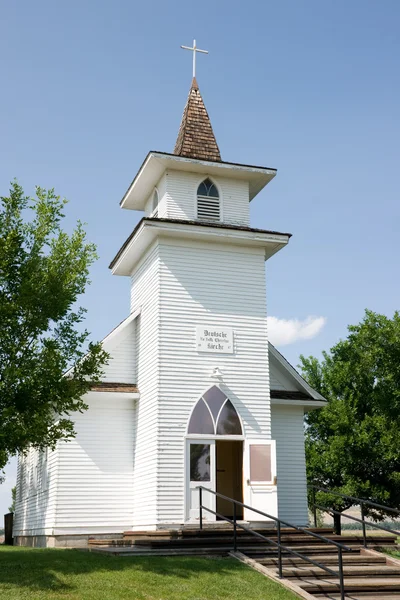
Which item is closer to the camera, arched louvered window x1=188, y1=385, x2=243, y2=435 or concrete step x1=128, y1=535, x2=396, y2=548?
concrete step x1=128, y1=535, x2=396, y2=548

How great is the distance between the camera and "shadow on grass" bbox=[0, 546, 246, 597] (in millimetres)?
11031

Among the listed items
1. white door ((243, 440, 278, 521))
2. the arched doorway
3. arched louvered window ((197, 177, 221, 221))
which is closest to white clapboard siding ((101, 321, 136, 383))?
the arched doorway

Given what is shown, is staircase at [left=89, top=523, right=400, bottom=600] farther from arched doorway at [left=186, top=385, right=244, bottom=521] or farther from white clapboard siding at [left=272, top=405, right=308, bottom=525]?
white clapboard siding at [left=272, top=405, right=308, bottom=525]

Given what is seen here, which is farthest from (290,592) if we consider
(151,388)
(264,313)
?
(264,313)

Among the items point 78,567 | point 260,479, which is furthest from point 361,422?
point 78,567

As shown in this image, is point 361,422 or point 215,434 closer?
point 215,434

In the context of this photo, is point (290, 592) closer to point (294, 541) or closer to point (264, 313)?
point (294, 541)

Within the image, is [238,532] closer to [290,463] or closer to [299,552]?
[299,552]

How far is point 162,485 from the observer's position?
16969mm

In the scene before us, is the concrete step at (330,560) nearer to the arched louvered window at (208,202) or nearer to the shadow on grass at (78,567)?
the shadow on grass at (78,567)

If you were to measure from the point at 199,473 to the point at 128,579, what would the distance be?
6205mm

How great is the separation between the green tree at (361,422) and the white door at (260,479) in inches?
531

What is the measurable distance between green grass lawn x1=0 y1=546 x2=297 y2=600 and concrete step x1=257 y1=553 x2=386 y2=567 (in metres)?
0.88

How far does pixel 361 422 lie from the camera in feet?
104
